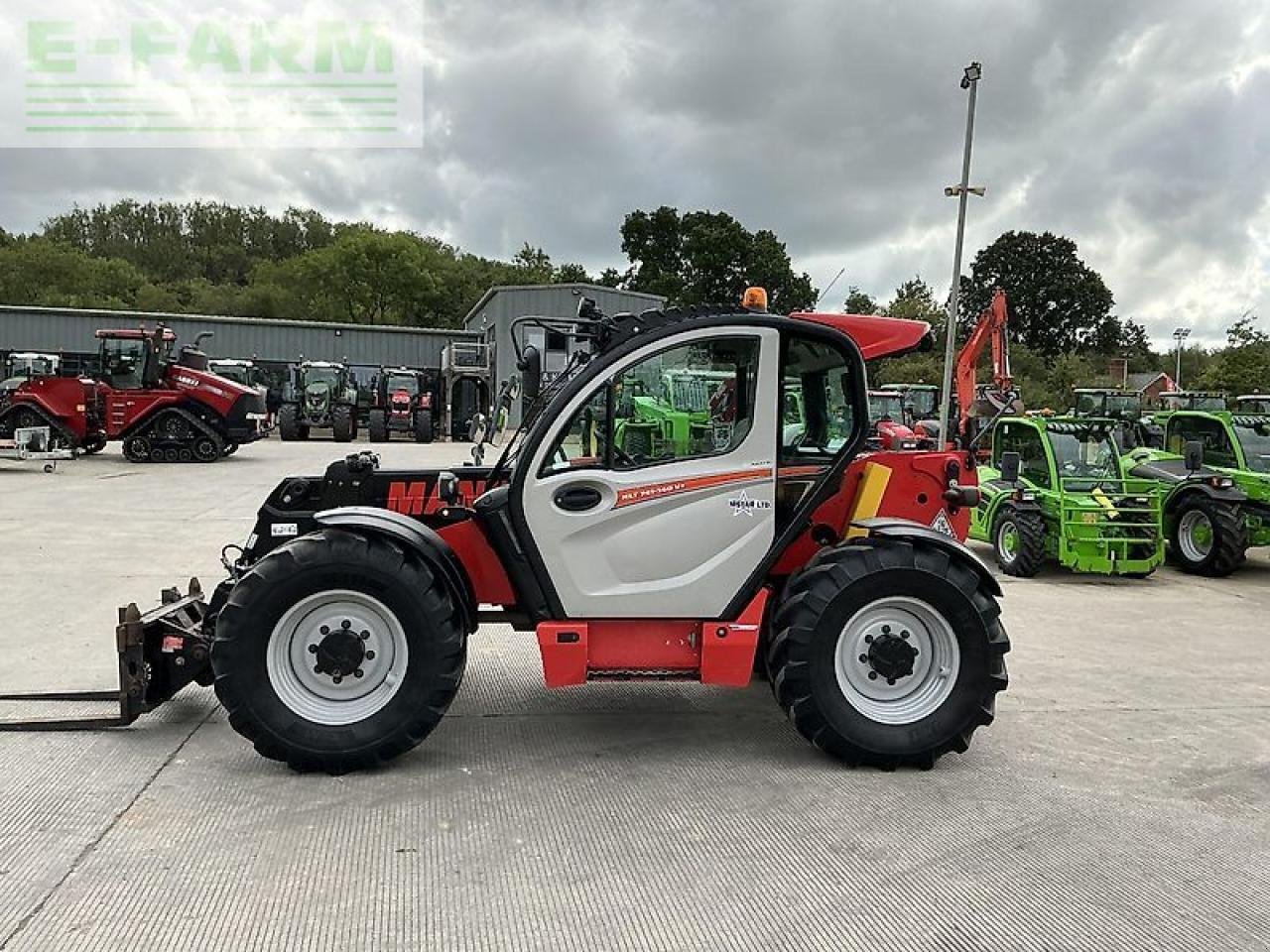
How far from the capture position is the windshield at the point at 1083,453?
10484mm

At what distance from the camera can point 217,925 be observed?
3049mm

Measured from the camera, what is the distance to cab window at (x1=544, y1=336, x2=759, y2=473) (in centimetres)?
443

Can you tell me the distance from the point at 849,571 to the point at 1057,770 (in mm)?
1424

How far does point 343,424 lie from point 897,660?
26279mm

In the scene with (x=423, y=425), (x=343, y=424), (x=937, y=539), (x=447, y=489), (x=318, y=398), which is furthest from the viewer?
(x=318, y=398)

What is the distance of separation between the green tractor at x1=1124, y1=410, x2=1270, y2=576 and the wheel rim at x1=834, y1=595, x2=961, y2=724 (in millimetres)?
7519

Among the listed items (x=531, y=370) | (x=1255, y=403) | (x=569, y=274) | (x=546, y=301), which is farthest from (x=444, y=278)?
(x=531, y=370)

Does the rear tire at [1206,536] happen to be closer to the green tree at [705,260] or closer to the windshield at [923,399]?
the windshield at [923,399]

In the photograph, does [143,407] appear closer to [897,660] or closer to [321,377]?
[321,377]

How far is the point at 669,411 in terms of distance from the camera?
4.61m

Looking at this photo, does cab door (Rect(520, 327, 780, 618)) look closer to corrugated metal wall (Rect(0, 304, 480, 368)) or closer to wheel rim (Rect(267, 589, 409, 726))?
wheel rim (Rect(267, 589, 409, 726))

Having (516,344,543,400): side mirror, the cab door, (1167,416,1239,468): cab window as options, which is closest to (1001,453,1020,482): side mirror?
(1167,416,1239,468): cab window

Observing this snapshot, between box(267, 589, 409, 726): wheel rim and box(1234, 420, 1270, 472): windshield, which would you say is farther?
box(1234, 420, 1270, 472): windshield

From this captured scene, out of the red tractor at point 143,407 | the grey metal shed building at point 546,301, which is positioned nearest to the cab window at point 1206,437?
the red tractor at point 143,407
